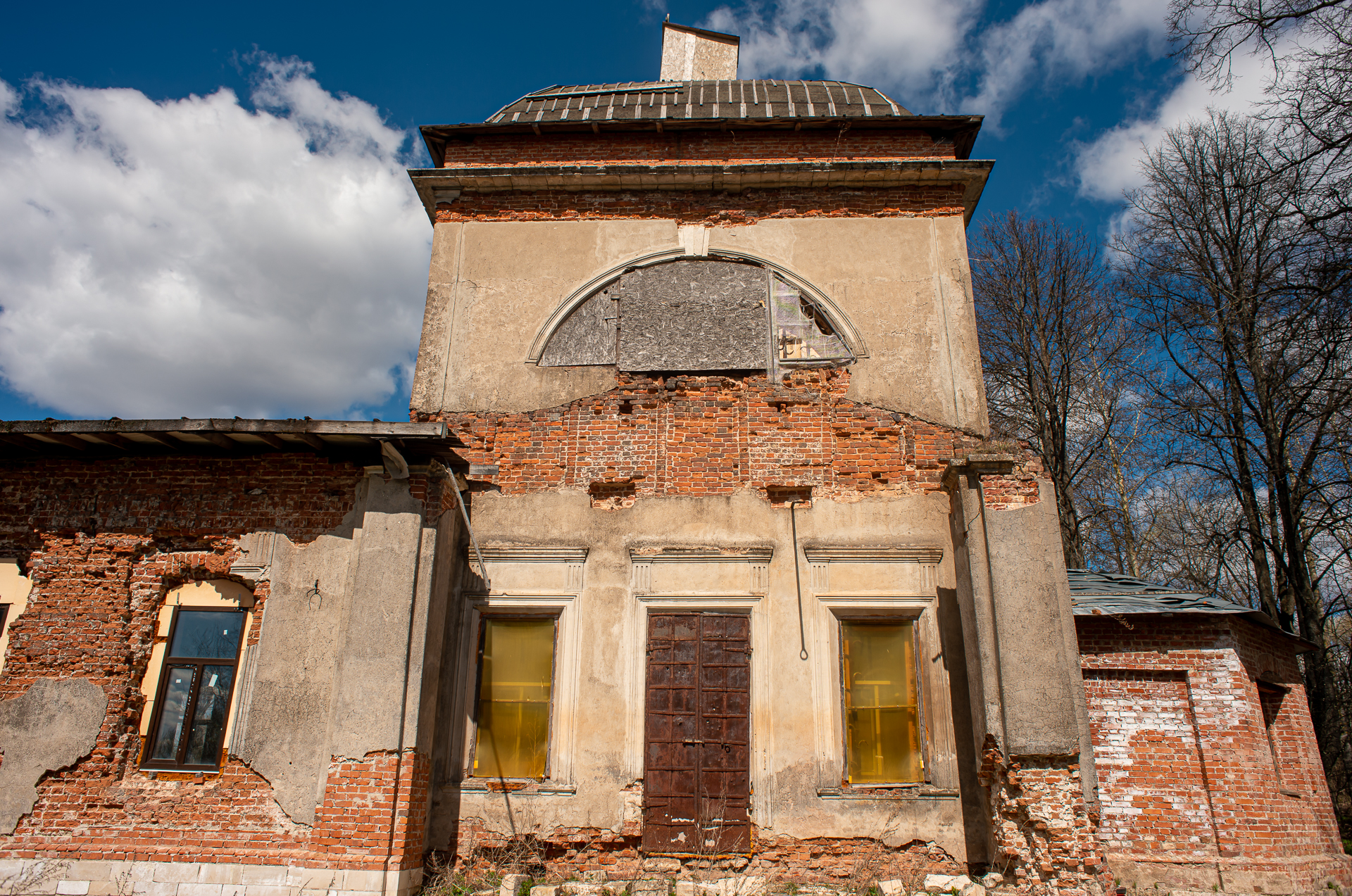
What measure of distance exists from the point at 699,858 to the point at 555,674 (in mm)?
2156

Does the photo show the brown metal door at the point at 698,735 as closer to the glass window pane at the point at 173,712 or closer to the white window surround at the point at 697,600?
the white window surround at the point at 697,600

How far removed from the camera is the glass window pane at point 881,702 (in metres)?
7.25

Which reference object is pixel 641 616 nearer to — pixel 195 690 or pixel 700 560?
pixel 700 560

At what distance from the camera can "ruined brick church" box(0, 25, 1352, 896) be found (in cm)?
653

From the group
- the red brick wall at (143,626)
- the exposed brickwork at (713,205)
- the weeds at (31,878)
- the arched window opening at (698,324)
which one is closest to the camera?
the weeds at (31,878)

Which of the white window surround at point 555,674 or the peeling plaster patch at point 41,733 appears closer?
the peeling plaster patch at point 41,733

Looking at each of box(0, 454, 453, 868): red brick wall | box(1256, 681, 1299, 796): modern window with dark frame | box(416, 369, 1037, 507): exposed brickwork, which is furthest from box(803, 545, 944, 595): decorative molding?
box(1256, 681, 1299, 796): modern window with dark frame

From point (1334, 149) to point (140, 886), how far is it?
1362 cm

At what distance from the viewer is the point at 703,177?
9.20 metres

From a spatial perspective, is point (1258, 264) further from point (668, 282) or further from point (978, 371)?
point (668, 282)

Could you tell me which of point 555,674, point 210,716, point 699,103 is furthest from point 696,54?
point 210,716

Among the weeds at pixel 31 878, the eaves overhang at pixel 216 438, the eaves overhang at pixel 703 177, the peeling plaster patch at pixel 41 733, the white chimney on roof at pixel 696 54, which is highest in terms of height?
the white chimney on roof at pixel 696 54

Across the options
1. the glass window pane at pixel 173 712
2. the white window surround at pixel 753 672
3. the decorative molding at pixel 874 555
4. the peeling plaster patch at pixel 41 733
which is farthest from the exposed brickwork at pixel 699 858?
the peeling plaster patch at pixel 41 733

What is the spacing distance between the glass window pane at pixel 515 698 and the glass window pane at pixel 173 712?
2.59 metres
